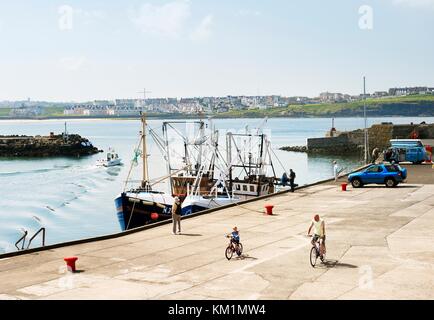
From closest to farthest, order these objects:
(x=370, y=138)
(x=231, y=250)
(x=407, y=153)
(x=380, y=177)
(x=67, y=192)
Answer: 1. (x=231, y=250)
2. (x=380, y=177)
3. (x=407, y=153)
4. (x=67, y=192)
5. (x=370, y=138)

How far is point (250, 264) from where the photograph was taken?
69.3ft

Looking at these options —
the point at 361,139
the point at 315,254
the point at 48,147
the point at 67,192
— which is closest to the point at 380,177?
the point at 315,254

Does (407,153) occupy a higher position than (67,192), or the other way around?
(407,153)

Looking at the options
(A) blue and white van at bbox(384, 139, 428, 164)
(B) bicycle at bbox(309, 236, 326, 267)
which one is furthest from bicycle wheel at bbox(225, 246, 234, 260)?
(A) blue and white van at bbox(384, 139, 428, 164)

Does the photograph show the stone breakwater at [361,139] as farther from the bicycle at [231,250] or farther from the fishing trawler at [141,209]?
the bicycle at [231,250]

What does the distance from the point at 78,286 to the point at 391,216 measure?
18.0 m

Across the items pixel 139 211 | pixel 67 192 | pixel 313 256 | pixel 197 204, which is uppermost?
pixel 313 256

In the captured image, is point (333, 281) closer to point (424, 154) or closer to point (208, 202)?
point (208, 202)

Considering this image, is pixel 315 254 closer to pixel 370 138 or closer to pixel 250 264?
pixel 250 264

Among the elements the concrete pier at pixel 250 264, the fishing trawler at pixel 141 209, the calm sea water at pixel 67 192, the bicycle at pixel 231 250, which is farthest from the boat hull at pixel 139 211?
the bicycle at pixel 231 250

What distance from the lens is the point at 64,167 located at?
122 m

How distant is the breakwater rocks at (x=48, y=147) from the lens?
525ft

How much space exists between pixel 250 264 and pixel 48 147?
5837 inches

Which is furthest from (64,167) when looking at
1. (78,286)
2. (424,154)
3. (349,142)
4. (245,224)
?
(78,286)
